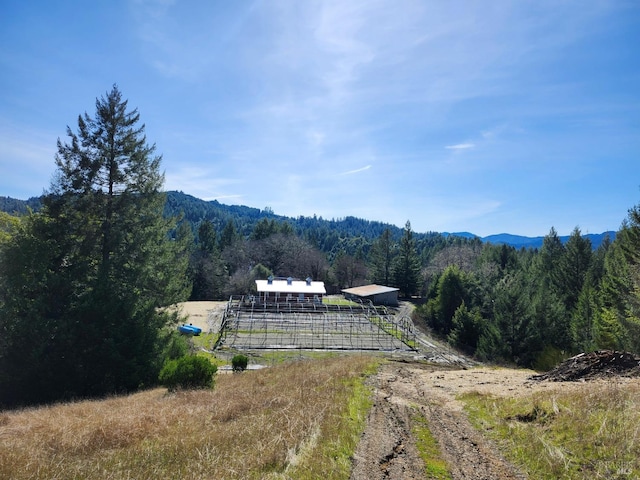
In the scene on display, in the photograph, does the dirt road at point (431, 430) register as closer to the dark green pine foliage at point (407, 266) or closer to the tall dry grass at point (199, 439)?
the tall dry grass at point (199, 439)

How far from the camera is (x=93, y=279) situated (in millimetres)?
19516

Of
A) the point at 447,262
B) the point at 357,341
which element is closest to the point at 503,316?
the point at 357,341

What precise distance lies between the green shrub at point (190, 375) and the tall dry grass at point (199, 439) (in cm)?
349

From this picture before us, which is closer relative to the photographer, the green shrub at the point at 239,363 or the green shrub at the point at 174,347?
the green shrub at the point at 174,347

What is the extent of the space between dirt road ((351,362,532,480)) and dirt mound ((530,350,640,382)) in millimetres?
1121

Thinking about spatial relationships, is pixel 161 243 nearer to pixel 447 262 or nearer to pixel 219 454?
pixel 219 454

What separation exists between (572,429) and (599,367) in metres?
6.19

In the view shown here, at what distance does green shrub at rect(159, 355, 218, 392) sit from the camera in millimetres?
14430

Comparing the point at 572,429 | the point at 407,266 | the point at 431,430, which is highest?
the point at 407,266

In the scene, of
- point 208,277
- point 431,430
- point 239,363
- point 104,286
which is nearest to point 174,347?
point 239,363

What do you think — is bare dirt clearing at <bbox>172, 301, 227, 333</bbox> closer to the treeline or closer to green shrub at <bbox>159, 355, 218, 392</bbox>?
the treeline

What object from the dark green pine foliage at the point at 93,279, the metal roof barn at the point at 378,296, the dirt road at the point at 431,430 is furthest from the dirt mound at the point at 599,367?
the metal roof barn at the point at 378,296

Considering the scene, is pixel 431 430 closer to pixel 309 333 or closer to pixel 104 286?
pixel 104 286

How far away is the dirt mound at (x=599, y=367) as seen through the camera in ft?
36.3
